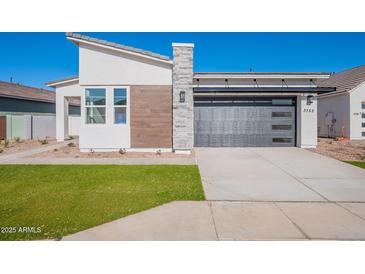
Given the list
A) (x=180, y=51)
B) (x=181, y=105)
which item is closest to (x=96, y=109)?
(x=181, y=105)

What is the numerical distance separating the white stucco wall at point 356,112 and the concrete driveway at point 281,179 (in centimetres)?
982

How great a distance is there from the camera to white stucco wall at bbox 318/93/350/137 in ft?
57.8

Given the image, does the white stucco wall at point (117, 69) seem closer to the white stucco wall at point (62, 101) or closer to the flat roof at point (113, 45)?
the flat roof at point (113, 45)

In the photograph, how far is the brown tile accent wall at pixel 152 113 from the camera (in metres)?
11.0

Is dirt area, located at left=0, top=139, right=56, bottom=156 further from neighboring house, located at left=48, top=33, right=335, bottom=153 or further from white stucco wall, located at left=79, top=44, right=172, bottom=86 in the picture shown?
white stucco wall, located at left=79, top=44, right=172, bottom=86

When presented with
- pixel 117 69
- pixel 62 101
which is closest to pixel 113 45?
pixel 117 69

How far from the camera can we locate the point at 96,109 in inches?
439

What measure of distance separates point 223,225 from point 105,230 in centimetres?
172

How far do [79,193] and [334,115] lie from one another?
19.5 meters

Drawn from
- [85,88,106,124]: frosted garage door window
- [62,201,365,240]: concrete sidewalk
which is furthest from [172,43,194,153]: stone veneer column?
[62,201,365,240]: concrete sidewalk

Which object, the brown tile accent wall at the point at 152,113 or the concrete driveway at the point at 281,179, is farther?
the brown tile accent wall at the point at 152,113

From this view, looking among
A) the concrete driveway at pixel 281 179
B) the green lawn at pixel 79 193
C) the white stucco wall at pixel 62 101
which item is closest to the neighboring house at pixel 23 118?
the white stucco wall at pixel 62 101

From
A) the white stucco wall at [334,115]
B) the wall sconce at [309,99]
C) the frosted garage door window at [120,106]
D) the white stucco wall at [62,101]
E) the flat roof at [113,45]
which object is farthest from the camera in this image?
the white stucco wall at [334,115]

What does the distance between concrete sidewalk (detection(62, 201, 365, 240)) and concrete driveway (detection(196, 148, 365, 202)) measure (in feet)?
1.56
